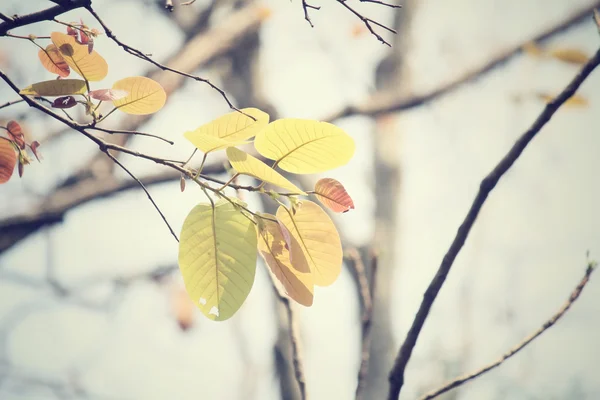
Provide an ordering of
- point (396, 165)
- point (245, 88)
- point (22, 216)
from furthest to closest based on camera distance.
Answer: point (396, 165) → point (245, 88) → point (22, 216)

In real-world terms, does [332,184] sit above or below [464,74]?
below

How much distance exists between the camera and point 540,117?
17.0 inches

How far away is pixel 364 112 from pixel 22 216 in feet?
4.07

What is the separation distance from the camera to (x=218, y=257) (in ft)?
1.14

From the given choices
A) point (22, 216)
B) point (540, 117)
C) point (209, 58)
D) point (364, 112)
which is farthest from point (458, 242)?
point (209, 58)

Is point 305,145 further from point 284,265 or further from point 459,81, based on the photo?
point 459,81

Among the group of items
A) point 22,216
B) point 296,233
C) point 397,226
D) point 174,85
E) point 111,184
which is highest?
point 174,85

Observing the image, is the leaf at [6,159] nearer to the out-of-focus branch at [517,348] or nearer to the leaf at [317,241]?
the leaf at [317,241]

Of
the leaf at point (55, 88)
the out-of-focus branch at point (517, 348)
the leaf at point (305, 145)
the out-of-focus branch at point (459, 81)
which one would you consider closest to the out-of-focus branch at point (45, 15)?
the leaf at point (55, 88)

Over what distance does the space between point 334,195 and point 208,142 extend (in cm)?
12

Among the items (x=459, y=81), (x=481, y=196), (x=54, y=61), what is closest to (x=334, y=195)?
(x=481, y=196)

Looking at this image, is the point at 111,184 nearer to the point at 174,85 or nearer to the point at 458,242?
the point at 174,85

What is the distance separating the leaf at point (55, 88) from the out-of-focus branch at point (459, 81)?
1366 millimetres

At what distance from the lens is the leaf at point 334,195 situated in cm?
37
